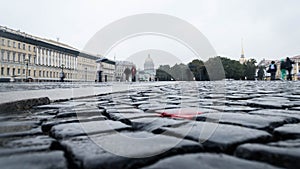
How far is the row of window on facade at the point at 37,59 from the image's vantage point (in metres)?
53.0

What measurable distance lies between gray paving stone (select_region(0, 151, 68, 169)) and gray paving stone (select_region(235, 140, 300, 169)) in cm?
64

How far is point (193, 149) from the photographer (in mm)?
996

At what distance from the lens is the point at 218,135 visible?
1213 mm

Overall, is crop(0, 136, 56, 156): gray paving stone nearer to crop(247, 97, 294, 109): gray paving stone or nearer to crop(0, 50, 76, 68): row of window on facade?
crop(247, 97, 294, 109): gray paving stone

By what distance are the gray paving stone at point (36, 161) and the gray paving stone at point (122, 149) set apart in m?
0.05

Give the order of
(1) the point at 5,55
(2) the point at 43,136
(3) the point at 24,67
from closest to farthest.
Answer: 1. (2) the point at 43,136
2. (1) the point at 5,55
3. (3) the point at 24,67

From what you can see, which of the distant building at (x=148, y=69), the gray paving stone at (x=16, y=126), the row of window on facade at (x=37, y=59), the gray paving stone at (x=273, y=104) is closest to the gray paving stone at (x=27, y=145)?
the gray paving stone at (x=16, y=126)

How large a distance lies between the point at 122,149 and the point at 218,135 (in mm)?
492

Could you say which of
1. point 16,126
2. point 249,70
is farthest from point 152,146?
point 249,70

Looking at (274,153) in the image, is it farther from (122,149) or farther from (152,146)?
(122,149)

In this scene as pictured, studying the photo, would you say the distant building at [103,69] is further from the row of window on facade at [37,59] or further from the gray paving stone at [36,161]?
the row of window on facade at [37,59]

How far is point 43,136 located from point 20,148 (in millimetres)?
237

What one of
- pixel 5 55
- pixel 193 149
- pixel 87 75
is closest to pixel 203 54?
pixel 193 149

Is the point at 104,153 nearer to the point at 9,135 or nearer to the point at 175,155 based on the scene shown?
the point at 175,155
